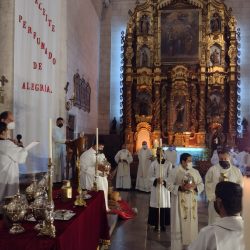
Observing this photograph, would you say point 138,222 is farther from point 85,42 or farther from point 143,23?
point 143,23

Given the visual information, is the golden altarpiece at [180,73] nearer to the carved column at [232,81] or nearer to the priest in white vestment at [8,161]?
the carved column at [232,81]

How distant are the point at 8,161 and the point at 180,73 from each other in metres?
13.7

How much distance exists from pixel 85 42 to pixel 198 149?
759cm

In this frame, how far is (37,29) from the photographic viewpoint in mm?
9680

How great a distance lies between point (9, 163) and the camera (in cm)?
535

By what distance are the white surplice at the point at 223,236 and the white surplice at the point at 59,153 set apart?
7.65 metres

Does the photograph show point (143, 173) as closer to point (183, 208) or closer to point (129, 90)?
point (129, 90)

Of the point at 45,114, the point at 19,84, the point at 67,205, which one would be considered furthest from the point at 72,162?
the point at 67,205

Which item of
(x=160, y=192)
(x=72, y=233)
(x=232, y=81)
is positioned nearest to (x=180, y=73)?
(x=232, y=81)

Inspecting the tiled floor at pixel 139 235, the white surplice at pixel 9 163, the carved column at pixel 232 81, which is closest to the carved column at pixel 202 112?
the carved column at pixel 232 81

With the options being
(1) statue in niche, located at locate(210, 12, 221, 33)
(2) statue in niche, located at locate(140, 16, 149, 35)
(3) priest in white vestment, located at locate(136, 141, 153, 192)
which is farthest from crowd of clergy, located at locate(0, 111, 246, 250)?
(1) statue in niche, located at locate(210, 12, 221, 33)

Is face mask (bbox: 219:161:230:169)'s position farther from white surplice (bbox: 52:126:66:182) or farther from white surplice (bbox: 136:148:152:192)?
white surplice (bbox: 136:148:152:192)

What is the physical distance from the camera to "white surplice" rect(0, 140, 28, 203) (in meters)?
5.19

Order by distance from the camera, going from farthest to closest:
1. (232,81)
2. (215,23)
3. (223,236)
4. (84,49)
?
(215,23), (232,81), (84,49), (223,236)
